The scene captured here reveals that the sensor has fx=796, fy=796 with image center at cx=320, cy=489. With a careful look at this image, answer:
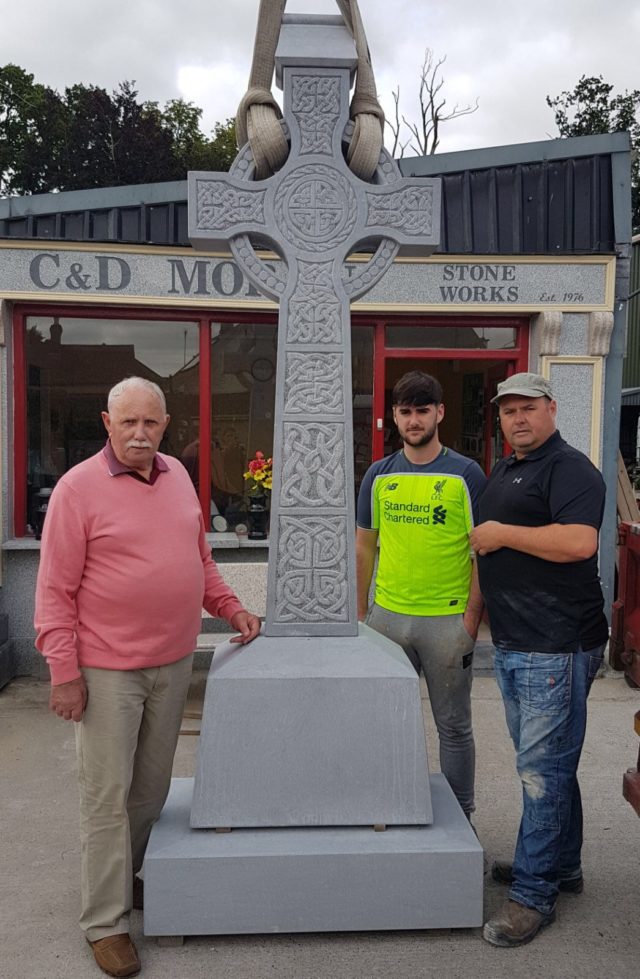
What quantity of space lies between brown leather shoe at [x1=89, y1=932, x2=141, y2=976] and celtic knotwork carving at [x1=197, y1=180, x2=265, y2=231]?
2.59 meters

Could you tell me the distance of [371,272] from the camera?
317 cm

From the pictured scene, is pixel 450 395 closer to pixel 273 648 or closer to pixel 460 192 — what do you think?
pixel 460 192

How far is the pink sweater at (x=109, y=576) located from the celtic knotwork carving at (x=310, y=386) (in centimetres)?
67

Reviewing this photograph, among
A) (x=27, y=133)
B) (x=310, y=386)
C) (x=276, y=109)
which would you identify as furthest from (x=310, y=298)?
(x=27, y=133)

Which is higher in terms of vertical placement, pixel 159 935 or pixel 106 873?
pixel 106 873

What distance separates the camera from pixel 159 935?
2.78 m

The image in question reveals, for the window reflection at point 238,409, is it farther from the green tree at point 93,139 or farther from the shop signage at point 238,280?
the green tree at point 93,139

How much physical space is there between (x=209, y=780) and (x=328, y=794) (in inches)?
17.1

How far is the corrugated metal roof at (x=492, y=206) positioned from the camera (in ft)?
21.3

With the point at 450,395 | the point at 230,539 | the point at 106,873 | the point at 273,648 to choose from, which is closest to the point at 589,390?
the point at 450,395

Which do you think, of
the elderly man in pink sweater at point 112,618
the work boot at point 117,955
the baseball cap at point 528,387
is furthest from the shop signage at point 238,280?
the work boot at point 117,955

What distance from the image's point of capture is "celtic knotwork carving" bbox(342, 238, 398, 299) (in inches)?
124

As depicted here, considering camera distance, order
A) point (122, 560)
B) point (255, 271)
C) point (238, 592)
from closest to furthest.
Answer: point (122, 560)
point (255, 271)
point (238, 592)

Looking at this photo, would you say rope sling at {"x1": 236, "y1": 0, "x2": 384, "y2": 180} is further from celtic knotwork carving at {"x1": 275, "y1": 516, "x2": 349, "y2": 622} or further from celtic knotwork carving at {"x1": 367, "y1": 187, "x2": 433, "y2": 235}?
celtic knotwork carving at {"x1": 275, "y1": 516, "x2": 349, "y2": 622}
